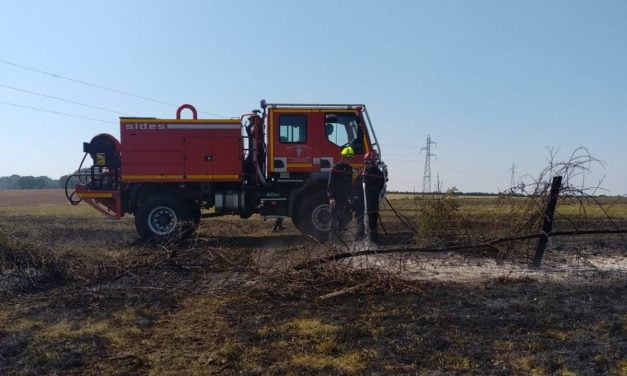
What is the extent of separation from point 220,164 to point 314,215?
8.15 ft

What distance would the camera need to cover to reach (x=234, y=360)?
4.38 meters

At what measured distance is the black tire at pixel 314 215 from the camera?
11953 millimetres

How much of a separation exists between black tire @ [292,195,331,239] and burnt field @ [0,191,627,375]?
230 centimetres

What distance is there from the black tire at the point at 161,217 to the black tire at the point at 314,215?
8.22 ft

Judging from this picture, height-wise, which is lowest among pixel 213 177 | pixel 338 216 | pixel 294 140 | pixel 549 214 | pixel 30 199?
pixel 30 199

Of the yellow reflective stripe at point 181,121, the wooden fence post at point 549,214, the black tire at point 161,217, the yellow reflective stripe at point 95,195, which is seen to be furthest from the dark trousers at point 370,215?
the yellow reflective stripe at point 95,195

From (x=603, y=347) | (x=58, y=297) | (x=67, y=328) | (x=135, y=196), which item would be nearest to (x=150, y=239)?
(x=135, y=196)

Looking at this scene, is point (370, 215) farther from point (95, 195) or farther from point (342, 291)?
point (95, 195)

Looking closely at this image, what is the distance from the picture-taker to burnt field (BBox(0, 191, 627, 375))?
435 centimetres

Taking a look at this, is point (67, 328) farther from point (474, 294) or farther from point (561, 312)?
point (561, 312)

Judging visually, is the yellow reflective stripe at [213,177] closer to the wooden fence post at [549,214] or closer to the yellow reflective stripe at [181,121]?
the yellow reflective stripe at [181,121]

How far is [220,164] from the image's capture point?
1223 cm

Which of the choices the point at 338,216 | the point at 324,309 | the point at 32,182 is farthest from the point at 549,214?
the point at 32,182

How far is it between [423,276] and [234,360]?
12.2 ft
